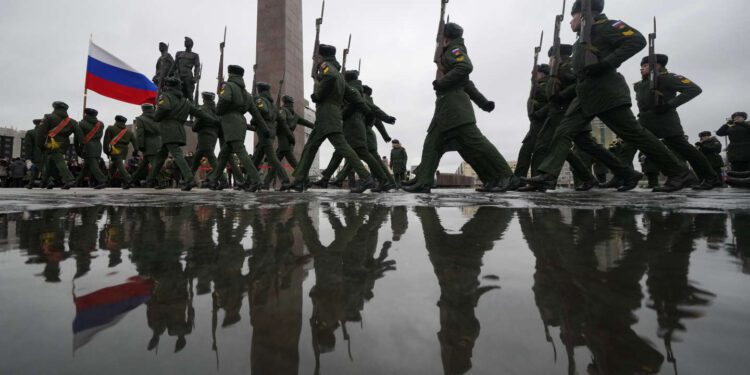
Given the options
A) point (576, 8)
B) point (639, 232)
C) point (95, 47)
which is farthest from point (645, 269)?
point (95, 47)

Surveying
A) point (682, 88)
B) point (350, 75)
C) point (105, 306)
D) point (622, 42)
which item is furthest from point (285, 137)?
point (105, 306)

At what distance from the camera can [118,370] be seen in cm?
39

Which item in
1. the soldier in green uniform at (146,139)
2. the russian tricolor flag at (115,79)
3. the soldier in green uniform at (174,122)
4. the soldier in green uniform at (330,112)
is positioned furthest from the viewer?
the russian tricolor flag at (115,79)

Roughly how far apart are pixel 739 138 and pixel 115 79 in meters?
16.4

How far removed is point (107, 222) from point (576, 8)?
4.75 m

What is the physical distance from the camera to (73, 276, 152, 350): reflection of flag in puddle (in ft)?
1.59

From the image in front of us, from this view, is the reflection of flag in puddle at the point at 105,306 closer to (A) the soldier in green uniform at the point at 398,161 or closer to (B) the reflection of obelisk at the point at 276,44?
(A) the soldier in green uniform at the point at 398,161

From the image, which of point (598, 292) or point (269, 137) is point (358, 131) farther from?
point (598, 292)

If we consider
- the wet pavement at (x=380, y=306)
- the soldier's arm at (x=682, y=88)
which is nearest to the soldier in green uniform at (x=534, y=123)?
the soldier's arm at (x=682, y=88)

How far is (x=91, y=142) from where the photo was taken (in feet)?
27.5

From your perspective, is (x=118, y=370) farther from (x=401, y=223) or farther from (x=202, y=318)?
(x=401, y=223)

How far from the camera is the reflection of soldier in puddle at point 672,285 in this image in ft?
→ 1.58

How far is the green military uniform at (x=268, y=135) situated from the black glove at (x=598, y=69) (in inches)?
188

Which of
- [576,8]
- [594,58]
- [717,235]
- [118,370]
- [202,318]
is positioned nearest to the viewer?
[118,370]
